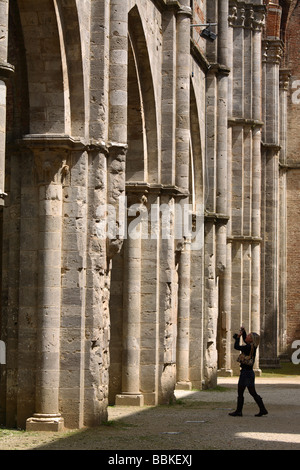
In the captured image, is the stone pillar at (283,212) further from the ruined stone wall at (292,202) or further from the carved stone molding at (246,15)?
the carved stone molding at (246,15)

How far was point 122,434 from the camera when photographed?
13.8 meters

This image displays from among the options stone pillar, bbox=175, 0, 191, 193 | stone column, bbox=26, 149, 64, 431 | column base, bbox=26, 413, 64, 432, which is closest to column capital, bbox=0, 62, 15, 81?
stone column, bbox=26, 149, 64, 431

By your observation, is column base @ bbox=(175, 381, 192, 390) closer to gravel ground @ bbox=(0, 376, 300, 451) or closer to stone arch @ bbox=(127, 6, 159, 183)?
gravel ground @ bbox=(0, 376, 300, 451)

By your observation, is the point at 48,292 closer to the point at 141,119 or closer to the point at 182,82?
the point at 141,119

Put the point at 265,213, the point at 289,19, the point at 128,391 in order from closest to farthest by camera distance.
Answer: the point at 128,391
the point at 265,213
the point at 289,19

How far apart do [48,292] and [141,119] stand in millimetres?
5376

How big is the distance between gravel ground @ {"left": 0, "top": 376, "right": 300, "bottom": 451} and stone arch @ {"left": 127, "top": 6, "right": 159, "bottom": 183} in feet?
13.5

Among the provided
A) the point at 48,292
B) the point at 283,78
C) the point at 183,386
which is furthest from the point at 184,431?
the point at 283,78

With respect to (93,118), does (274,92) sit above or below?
above

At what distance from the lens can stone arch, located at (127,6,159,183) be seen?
59.1 ft

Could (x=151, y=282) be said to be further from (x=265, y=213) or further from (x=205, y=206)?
(x=265, y=213)

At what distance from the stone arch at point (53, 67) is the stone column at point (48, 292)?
49 centimetres
